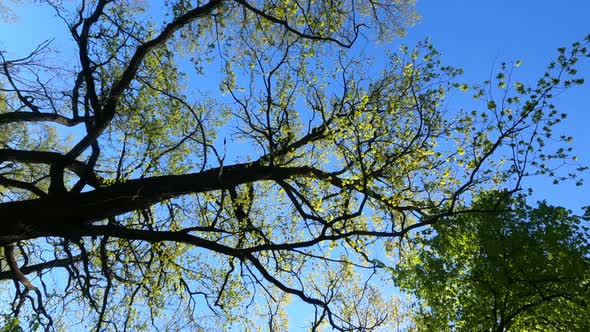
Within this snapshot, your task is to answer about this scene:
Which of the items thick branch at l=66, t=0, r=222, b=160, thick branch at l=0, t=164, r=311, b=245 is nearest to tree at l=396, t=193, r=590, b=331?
thick branch at l=0, t=164, r=311, b=245

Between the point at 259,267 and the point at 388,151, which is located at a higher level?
the point at 388,151

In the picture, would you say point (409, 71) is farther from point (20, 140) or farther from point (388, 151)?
point (20, 140)

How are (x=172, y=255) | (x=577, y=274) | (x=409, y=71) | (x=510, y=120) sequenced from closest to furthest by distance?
(x=510, y=120)
(x=577, y=274)
(x=409, y=71)
(x=172, y=255)

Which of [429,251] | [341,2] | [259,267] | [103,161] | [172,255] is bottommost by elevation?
[259,267]

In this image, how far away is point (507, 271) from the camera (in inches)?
331

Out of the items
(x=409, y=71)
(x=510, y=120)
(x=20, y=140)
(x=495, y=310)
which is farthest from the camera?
(x=20, y=140)

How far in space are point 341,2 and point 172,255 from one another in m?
8.22

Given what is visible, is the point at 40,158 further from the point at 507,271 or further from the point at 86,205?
the point at 507,271

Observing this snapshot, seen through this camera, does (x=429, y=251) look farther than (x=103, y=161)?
No

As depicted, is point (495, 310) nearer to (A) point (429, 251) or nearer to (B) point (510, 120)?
(A) point (429, 251)

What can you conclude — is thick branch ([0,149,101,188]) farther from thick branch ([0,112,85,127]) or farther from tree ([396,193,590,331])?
tree ([396,193,590,331])

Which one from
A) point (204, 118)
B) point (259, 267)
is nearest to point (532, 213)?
point (259, 267)

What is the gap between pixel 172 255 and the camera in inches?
427

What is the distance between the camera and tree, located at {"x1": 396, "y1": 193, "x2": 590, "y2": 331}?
8227 millimetres
